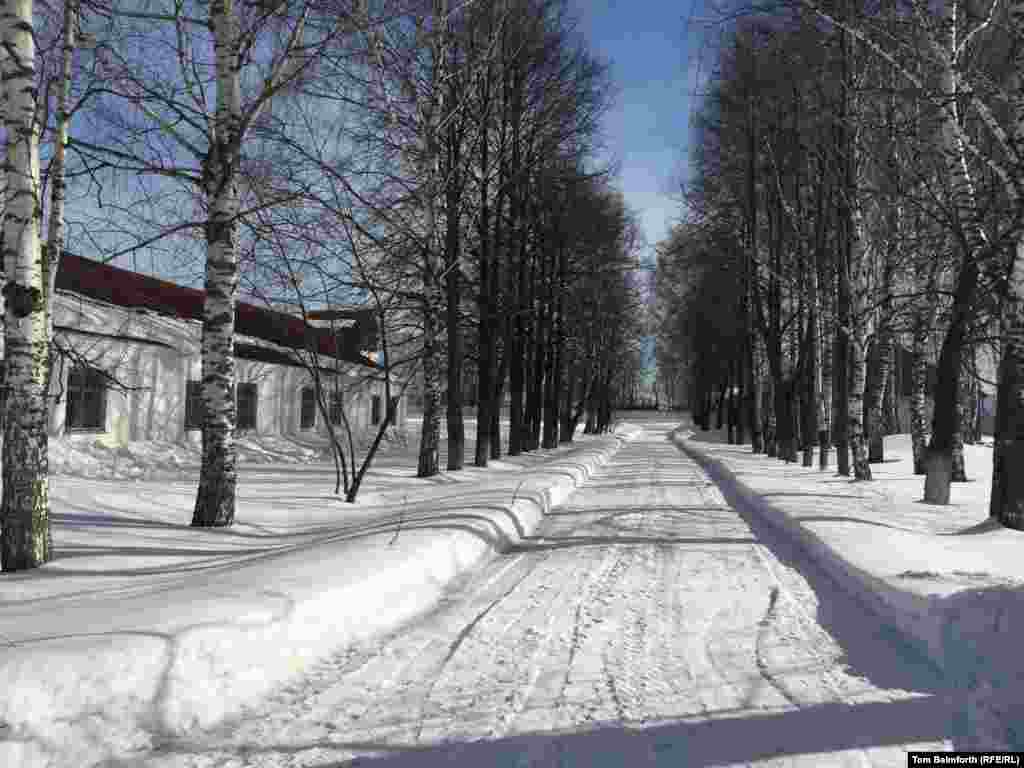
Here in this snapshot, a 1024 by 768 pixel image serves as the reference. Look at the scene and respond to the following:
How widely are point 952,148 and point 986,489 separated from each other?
846cm

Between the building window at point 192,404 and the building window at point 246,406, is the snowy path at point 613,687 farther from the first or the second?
the building window at point 246,406

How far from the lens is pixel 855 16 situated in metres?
8.39

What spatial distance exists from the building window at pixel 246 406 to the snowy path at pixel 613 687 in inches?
825

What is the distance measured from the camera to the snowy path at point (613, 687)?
307 centimetres

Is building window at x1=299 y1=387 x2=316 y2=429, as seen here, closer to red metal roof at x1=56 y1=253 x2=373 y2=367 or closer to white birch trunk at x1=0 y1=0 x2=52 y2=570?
red metal roof at x1=56 y1=253 x2=373 y2=367

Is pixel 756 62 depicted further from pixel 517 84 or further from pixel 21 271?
pixel 21 271

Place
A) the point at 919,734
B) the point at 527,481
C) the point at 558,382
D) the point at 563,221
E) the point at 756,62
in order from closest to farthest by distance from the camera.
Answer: the point at 919,734 < the point at 527,481 < the point at 756,62 < the point at 563,221 < the point at 558,382

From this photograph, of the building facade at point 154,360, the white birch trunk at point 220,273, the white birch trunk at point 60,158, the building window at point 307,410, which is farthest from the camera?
the building window at point 307,410

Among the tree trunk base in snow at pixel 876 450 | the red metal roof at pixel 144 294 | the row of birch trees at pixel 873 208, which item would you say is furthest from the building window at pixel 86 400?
Answer: the tree trunk base in snow at pixel 876 450

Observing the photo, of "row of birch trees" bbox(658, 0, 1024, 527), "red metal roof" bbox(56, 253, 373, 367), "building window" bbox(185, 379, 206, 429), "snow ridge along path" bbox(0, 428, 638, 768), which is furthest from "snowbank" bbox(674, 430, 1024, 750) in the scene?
"building window" bbox(185, 379, 206, 429)

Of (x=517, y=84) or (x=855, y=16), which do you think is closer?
(x=855, y=16)

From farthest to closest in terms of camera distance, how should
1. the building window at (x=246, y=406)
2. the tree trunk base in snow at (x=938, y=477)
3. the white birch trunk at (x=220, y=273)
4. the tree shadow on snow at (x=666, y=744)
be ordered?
1. the building window at (x=246, y=406)
2. the tree trunk base in snow at (x=938, y=477)
3. the white birch trunk at (x=220, y=273)
4. the tree shadow on snow at (x=666, y=744)

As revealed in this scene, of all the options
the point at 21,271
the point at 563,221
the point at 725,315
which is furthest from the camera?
the point at 725,315

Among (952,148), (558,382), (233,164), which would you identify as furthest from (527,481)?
(558,382)
